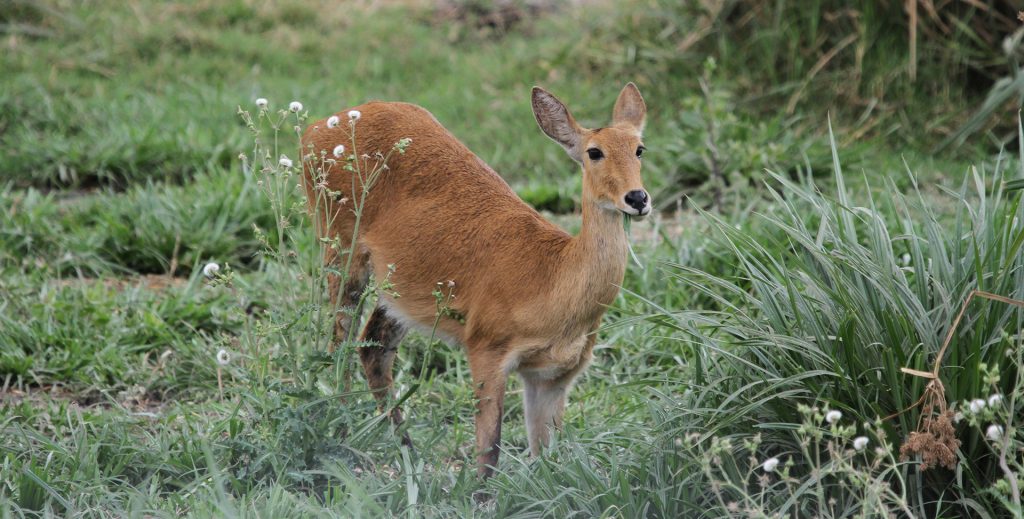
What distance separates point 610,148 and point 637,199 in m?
0.25

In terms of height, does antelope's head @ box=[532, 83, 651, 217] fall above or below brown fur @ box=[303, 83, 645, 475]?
above

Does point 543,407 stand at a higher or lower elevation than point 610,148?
lower

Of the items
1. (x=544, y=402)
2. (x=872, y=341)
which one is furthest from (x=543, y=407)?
(x=872, y=341)

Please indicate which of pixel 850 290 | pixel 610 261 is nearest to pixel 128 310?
pixel 610 261

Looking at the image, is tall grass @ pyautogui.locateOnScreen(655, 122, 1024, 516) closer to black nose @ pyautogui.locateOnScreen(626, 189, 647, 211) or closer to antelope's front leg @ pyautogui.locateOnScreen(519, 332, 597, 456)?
black nose @ pyautogui.locateOnScreen(626, 189, 647, 211)

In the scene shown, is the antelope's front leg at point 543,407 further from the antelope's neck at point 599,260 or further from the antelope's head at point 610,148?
the antelope's head at point 610,148

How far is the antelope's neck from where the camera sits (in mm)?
3953

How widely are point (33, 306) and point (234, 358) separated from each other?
96cm

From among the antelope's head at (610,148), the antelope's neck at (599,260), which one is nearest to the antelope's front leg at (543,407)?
the antelope's neck at (599,260)

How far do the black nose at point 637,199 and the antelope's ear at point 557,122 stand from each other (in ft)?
1.21

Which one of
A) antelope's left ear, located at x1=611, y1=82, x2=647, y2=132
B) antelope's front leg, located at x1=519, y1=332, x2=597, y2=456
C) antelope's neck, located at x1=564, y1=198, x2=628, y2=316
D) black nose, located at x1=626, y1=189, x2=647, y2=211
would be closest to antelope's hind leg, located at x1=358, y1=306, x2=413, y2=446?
antelope's front leg, located at x1=519, y1=332, x2=597, y2=456

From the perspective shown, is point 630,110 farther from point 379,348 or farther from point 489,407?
point 379,348

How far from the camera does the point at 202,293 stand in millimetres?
5805

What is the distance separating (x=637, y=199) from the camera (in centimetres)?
377
